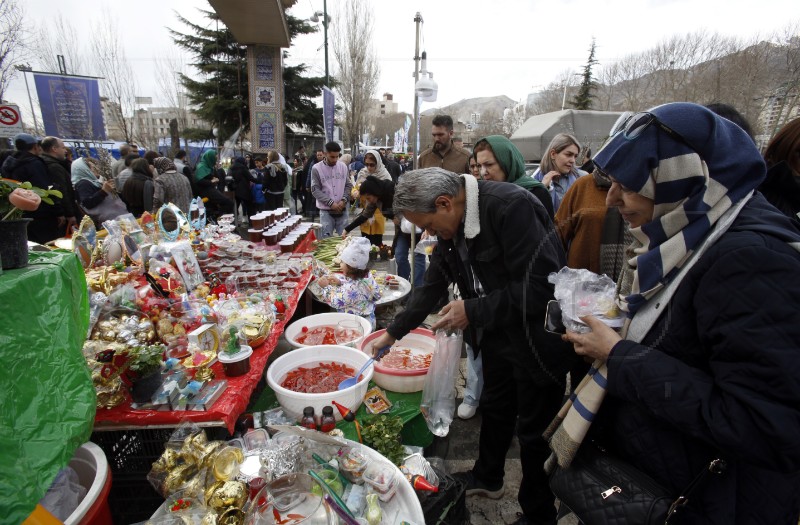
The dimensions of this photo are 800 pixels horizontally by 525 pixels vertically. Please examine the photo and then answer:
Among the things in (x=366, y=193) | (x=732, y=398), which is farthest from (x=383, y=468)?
(x=366, y=193)

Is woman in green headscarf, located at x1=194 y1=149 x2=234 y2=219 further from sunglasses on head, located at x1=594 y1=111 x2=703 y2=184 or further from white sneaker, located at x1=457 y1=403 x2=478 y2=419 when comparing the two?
sunglasses on head, located at x1=594 y1=111 x2=703 y2=184

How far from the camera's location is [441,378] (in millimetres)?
2396

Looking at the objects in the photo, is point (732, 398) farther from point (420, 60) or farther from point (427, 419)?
point (420, 60)

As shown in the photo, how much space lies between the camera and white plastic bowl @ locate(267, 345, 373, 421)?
2.05m

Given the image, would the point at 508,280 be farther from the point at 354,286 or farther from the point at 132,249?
the point at 132,249

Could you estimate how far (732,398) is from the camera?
849 mm

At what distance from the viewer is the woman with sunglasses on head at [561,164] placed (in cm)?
322

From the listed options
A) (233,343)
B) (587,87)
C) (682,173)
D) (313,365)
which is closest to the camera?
(682,173)

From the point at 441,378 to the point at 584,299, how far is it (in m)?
1.33

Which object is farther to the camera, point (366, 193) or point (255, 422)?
point (366, 193)

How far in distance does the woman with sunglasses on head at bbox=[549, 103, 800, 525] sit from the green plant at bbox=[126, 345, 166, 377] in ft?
5.81

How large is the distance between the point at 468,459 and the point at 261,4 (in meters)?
13.7

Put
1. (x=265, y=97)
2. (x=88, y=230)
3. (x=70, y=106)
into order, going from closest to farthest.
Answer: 1. (x=88, y=230)
2. (x=70, y=106)
3. (x=265, y=97)

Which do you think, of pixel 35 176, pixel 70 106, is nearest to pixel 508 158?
pixel 35 176
